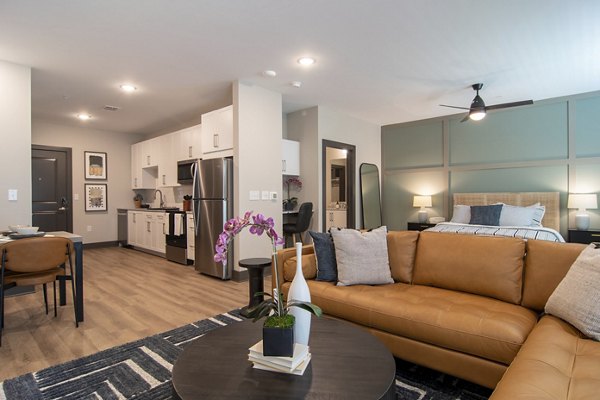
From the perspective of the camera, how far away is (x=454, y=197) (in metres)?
6.12

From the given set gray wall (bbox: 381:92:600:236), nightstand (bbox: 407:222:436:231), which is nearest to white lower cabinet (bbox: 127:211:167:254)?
gray wall (bbox: 381:92:600:236)

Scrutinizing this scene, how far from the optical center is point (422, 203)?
6.32 m

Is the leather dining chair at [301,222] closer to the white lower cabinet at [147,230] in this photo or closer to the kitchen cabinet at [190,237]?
the kitchen cabinet at [190,237]

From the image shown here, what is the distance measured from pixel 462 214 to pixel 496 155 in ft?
4.18

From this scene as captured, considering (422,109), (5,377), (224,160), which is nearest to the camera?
(5,377)

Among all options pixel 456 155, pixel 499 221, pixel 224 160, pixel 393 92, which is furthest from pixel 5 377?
pixel 456 155

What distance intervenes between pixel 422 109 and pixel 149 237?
221 inches

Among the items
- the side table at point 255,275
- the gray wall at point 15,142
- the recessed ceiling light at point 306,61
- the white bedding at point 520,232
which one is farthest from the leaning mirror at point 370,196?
the gray wall at point 15,142

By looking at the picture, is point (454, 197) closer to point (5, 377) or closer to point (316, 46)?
point (316, 46)

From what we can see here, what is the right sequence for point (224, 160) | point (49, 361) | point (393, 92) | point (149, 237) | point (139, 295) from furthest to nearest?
point (149, 237) < point (393, 92) < point (224, 160) < point (139, 295) < point (49, 361)

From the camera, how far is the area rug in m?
1.84

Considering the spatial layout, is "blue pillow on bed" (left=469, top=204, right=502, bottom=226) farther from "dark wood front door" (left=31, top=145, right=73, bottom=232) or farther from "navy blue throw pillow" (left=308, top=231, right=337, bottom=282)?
"dark wood front door" (left=31, top=145, right=73, bottom=232)

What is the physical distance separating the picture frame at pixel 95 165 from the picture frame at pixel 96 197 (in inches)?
6.7

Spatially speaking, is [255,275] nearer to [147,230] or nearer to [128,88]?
[128,88]
